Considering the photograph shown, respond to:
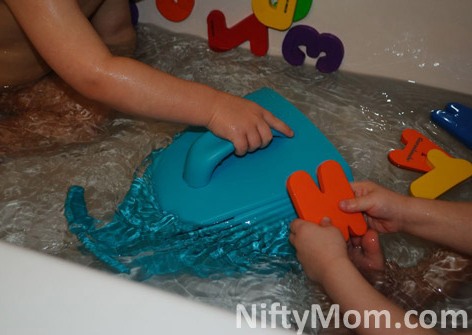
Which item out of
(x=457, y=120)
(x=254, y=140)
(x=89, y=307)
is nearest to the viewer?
(x=89, y=307)

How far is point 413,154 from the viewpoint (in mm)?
893

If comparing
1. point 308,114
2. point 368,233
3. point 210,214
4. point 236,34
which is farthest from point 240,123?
point 236,34

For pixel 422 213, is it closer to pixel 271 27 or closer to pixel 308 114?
pixel 308 114

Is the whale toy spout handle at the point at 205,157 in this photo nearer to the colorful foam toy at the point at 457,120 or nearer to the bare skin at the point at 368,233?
the bare skin at the point at 368,233

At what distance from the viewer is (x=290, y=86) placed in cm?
105

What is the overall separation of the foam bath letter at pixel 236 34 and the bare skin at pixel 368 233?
1.65 ft

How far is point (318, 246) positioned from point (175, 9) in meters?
0.72

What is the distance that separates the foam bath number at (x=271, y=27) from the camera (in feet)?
3.34

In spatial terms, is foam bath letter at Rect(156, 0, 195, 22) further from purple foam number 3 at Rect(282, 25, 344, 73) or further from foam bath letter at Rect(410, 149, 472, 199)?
foam bath letter at Rect(410, 149, 472, 199)

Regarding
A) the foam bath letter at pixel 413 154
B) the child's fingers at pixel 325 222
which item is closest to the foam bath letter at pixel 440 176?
the foam bath letter at pixel 413 154

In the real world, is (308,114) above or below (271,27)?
below

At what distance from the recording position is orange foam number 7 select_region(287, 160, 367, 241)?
2.16 ft

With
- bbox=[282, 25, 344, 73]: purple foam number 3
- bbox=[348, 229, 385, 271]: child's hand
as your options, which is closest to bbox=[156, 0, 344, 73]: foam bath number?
bbox=[282, 25, 344, 73]: purple foam number 3

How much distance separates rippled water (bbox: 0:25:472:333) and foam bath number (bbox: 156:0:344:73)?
1.0 inches
